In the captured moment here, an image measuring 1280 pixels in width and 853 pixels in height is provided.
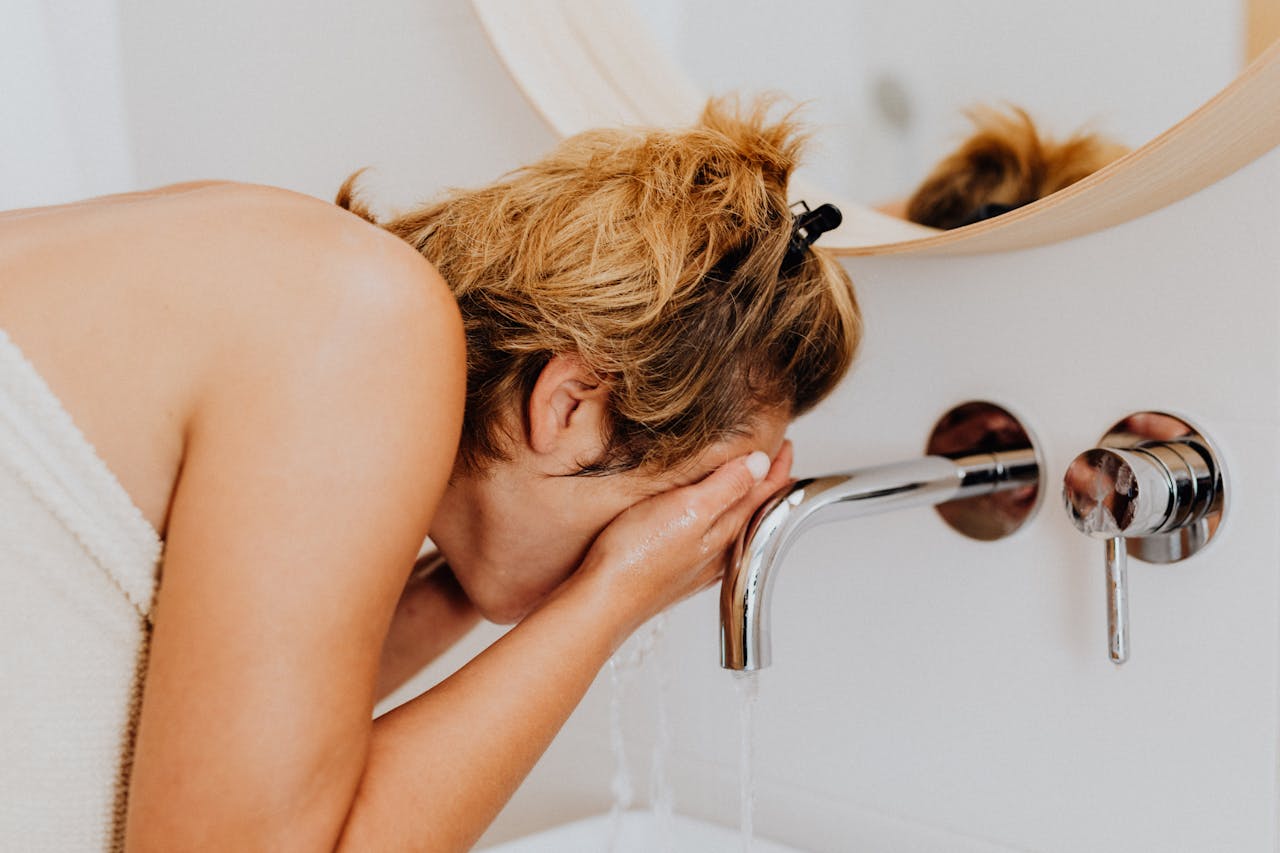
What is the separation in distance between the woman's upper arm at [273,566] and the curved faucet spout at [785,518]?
0.20 meters

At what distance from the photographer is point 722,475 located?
754 millimetres

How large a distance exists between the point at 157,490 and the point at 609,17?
0.56 m

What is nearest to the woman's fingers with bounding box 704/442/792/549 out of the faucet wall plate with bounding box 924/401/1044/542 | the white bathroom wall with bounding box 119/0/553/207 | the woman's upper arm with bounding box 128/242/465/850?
the faucet wall plate with bounding box 924/401/1044/542

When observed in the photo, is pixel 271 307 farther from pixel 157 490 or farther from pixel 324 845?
pixel 324 845

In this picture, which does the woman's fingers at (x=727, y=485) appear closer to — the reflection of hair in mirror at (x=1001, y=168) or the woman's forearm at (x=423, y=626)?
the reflection of hair in mirror at (x=1001, y=168)

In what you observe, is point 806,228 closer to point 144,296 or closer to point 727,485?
point 727,485

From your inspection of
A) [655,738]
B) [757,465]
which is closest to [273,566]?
[757,465]

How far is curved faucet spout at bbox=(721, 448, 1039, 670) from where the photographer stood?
669mm

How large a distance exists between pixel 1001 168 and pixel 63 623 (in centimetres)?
61

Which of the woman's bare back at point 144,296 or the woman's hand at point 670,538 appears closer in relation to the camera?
the woman's bare back at point 144,296

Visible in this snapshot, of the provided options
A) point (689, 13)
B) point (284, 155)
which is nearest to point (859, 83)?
point (689, 13)

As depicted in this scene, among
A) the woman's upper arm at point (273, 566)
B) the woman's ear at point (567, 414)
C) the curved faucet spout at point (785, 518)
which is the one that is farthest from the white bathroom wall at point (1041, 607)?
the woman's upper arm at point (273, 566)

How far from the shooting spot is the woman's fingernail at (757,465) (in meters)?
0.76

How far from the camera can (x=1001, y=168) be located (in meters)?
0.78
